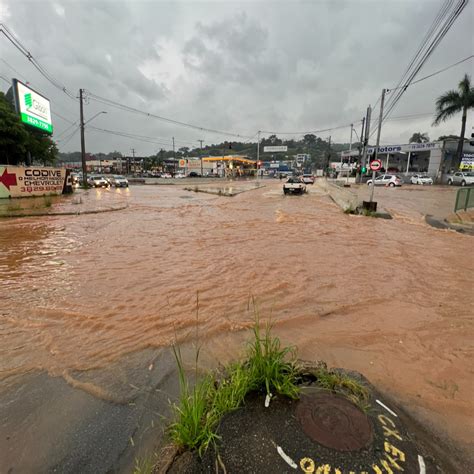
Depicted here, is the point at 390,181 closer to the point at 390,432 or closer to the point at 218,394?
the point at 390,432

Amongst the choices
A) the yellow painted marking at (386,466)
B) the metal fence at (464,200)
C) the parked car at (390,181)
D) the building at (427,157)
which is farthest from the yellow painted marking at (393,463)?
the parked car at (390,181)

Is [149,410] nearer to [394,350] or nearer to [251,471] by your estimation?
[251,471]

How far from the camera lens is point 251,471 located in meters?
1.75

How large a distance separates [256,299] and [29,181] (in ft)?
68.1

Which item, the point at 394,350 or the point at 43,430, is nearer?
the point at 43,430

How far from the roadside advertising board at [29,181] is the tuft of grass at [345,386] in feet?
71.1

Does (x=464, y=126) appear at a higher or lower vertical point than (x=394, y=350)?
higher

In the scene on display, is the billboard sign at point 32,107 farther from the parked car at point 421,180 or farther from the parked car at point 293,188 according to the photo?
the parked car at point 421,180

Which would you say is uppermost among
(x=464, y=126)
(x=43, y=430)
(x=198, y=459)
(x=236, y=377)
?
(x=464, y=126)

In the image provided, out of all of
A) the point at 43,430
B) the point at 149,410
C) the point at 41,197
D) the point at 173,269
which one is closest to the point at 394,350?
the point at 149,410

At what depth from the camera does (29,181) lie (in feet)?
62.2

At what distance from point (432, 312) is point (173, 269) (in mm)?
4821

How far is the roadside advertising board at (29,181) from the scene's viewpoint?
17.5m

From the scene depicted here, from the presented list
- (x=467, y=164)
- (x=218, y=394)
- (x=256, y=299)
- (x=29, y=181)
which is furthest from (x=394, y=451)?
(x=467, y=164)
